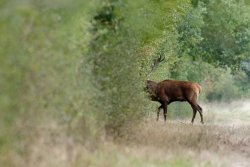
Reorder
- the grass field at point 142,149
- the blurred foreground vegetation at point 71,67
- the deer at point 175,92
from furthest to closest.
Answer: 1. the deer at point 175,92
2. the grass field at point 142,149
3. the blurred foreground vegetation at point 71,67

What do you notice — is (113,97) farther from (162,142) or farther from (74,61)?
(74,61)

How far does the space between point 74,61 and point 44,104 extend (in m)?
1.20

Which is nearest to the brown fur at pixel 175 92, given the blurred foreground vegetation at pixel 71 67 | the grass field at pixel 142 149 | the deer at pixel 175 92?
the deer at pixel 175 92

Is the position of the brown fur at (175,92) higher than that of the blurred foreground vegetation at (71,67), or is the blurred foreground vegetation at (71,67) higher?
the blurred foreground vegetation at (71,67)

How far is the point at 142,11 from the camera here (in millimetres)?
16625

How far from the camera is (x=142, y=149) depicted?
1274 cm

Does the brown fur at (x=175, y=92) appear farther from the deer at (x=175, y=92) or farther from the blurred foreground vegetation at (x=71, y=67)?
the blurred foreground vegetation at (x=71, y=67)

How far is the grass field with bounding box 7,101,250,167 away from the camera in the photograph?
929cm

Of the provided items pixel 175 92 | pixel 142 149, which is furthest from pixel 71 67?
pixel 175 92

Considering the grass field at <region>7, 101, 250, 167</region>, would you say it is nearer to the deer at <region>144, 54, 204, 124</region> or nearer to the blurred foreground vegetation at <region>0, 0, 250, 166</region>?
the blurred foreground vegetation at <region>0, 0, 250, 166</region>

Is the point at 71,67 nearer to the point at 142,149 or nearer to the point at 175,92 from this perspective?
the point at 142,149

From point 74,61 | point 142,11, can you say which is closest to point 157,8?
point 142,11

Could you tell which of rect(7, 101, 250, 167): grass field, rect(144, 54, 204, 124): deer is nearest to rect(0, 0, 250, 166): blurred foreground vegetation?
rect(7, 101, 250, 167): grass field

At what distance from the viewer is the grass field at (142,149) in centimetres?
929
